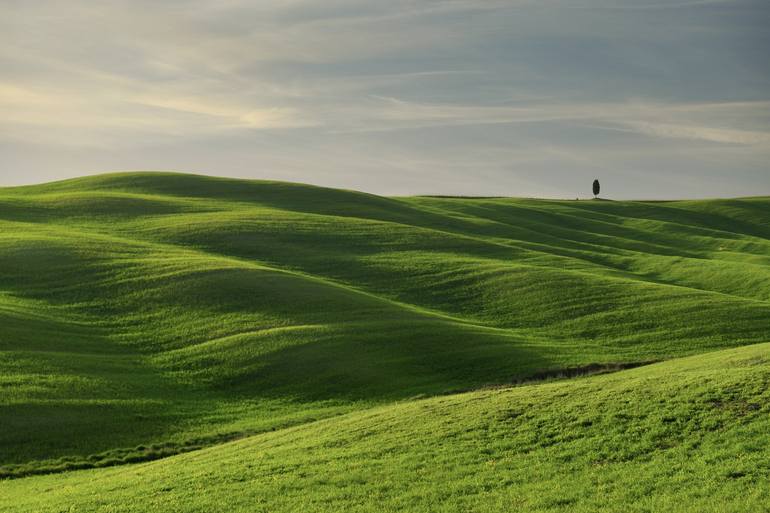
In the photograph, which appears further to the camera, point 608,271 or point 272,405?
point 608,271

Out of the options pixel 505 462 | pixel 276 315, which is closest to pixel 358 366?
pixel 276 315

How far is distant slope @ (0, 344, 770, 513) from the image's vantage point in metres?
17.9

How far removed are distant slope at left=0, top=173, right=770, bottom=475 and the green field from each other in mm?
188

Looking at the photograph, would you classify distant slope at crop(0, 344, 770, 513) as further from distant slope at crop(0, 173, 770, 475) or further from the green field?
distant slope at crop(0, 173, 770, 475)

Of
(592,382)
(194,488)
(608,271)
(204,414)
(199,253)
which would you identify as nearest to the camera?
(194,488)

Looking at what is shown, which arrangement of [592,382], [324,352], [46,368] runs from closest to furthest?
[592,382] → [46,368] → [324,352]

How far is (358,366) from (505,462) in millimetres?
18441

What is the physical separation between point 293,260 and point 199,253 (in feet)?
25.2

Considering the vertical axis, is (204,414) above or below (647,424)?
below

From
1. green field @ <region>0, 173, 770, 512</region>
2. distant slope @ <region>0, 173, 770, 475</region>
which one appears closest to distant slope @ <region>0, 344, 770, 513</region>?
green field @ <region>0, 173, 770, 512</region>

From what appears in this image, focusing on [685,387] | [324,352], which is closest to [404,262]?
[324,352]

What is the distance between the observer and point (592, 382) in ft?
94.1

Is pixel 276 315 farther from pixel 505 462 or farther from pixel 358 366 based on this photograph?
pixel 505 462

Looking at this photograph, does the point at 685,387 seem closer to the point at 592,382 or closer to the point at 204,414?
the point at 592,382
